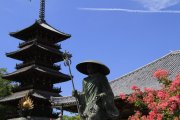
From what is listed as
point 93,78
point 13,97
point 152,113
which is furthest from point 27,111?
point 93,78

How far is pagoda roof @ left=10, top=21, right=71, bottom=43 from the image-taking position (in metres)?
41.5

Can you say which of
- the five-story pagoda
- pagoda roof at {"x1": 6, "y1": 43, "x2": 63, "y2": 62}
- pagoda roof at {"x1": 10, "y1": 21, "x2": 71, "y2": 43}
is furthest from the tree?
pagoda roof at {"x1": 10, "y1": 21, "x2": 71, "y2": 43}

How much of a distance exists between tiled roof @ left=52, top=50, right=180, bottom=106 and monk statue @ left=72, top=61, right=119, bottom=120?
9948 mm

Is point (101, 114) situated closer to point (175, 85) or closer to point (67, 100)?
point (175, 85)

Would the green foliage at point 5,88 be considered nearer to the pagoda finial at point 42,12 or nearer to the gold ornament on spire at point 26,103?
the pagoda finial at point 42,12

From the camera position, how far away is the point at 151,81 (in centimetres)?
1805

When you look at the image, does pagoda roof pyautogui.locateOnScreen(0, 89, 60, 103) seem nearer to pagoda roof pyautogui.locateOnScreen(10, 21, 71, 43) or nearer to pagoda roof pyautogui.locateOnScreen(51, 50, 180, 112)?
pagoda roof pyautogui.locateOnScreen(10, 21, 71, 43)

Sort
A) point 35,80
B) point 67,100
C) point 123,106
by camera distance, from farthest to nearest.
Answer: point 35,80 → point 67,100 → point 123,106

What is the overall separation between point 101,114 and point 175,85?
15.8 feet

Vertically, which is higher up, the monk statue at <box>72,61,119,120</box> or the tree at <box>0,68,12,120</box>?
the tree at <box>0,68,12,120</box>

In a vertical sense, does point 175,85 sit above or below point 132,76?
below

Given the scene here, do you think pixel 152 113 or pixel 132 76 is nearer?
pixel 152 113

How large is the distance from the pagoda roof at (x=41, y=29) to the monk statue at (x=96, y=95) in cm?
3431

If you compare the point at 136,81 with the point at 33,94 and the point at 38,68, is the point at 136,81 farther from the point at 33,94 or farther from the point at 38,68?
the point at 38,68
